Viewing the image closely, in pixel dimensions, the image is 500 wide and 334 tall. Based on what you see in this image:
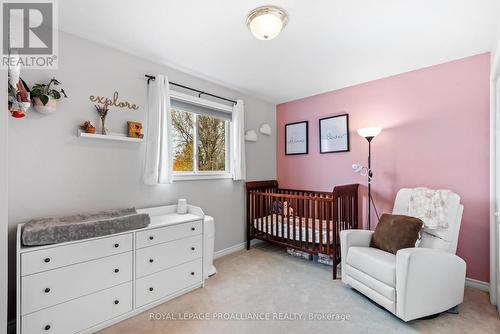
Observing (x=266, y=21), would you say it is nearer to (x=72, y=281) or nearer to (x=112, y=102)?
(x=112, y=102)

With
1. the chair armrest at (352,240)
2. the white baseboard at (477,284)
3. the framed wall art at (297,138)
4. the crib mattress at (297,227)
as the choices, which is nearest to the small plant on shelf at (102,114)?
the crib mattress at (297,227)

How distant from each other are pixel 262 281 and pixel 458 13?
112 inches

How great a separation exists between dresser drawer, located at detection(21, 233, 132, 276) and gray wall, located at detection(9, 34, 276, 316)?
1.38ft

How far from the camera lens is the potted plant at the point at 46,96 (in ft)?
5.85

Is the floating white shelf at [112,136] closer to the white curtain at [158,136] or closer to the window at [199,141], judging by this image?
the white curtain at [158,136]

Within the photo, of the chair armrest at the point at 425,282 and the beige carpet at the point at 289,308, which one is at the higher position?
the chair armrest at the point at 425,282

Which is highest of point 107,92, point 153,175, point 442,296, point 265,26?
point 265,26

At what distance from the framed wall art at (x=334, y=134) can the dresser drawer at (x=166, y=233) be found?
217cm

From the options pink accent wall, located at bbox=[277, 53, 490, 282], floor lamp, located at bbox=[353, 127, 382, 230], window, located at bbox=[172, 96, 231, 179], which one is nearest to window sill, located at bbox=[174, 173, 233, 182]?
window, located at bbox=[172, 96, 231, 179]

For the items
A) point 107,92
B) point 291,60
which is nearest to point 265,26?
point 291,60

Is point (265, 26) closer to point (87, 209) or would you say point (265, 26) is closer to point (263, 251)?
point (87, 209)

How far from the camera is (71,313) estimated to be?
164cm

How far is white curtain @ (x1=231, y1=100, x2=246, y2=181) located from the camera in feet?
10.8

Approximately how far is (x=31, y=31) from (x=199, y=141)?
1.80m
